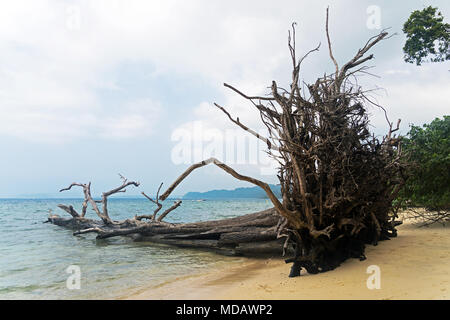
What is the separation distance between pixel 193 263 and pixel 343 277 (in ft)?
14.7

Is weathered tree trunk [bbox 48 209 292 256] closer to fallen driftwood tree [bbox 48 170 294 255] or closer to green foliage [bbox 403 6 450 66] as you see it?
fallen driftwood tree [bbox 48 170 294 255]

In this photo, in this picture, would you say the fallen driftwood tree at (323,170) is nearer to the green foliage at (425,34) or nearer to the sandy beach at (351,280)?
the sandy beach at (351,280)

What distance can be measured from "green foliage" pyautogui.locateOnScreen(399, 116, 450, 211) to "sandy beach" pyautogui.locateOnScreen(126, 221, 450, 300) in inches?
89.1

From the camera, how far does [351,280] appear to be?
455 centimetres

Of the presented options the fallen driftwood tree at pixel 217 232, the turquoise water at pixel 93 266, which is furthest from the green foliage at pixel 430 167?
the turquoise water at pixel 93 266

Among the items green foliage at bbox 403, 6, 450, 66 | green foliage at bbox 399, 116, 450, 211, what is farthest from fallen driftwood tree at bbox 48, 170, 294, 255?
green foliage at bbox 403, 6, 450, 66

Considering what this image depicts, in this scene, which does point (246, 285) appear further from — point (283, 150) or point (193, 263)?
point (193, 263)

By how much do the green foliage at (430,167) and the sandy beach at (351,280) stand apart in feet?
7.43

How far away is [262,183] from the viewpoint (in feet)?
15.4

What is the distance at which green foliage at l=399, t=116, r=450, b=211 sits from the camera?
874 cm

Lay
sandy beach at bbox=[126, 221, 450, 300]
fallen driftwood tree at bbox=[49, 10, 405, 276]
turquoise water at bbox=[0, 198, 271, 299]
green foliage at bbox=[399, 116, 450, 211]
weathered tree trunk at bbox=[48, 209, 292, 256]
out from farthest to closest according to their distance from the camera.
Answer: green foliage at bbox=[399, 116, 450, 211]
weathered tree trunk at bbox=[48, 209, 292, 256]
turquoise water at bbox=[0, 198, 271, 299]
fallen driftwood tree at bbox=[49, 10, 405, 276]
sandy beach at bbox=[126, 221, 450, 300]
